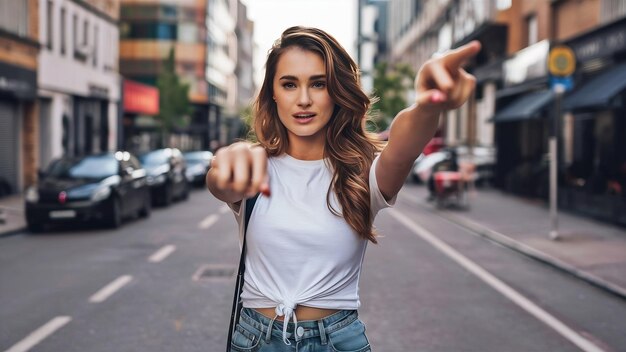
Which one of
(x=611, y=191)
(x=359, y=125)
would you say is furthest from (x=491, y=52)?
(x=359, y=125)

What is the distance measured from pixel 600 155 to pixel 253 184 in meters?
20.1

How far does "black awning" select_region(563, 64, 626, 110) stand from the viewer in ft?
55.3

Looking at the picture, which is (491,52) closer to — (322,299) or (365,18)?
(322,299)

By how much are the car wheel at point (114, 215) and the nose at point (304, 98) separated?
1337 cm

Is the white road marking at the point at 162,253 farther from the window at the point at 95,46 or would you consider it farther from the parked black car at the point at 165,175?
the window at the point at 95,46

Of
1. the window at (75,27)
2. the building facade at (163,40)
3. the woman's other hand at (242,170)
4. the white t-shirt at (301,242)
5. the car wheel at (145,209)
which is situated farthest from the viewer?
the building facade at (163,40)

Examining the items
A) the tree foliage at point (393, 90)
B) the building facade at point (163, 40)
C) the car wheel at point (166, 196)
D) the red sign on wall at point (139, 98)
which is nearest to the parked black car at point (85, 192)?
the car wheel at point (166, 196)

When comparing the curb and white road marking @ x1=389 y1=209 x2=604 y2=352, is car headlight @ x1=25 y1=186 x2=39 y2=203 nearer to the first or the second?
white road marking @ x1=389 y1=209 x2=604 y2=352

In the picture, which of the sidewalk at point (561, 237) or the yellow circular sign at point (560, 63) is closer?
the sidewalk at point (561, 237)

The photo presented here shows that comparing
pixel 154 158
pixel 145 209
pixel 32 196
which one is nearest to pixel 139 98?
pixel 154 158

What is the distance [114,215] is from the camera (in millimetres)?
15359

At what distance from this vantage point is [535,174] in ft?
80.3

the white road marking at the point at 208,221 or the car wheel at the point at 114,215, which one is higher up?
the car wheel at the point at 114,215

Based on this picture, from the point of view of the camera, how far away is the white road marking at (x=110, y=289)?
8242 mm
